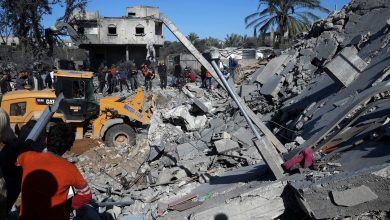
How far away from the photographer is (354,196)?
410 cm

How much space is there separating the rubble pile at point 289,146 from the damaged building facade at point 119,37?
91.8 ft

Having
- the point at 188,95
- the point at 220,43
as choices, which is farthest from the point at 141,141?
the point at 220,43

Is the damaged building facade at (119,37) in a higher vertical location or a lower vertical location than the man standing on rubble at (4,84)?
higher

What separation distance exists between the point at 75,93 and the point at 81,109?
53 centimetres

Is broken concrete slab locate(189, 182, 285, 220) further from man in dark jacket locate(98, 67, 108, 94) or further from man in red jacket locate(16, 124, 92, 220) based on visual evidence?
man in dark jacket locate(98, 67, 108, 94)

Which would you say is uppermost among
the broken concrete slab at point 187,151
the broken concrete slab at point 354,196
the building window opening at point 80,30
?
Result: the building window opening at point 80,30

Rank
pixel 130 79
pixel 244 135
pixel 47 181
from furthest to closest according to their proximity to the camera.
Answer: pixel 130 79
pixel 244 135
pixel 47 181

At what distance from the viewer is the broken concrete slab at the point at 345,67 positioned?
27.9 feet

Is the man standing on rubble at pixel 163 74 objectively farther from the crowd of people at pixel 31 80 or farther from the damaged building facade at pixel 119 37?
the damaged building facade at pixel 119 37

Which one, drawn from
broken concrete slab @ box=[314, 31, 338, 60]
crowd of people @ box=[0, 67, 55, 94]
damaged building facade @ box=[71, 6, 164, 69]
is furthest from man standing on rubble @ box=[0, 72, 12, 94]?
damaged building facade @ box=[71, 6, 164, 69]

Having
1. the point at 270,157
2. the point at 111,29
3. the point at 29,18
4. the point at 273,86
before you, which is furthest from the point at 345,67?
the point at 111,29

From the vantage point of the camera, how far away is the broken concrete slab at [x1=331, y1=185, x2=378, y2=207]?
13.3ft

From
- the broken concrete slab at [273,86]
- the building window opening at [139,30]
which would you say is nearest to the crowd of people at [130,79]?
the broken concrete slab at [273,86]

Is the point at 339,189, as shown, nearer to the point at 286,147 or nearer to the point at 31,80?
the point at 286,147
